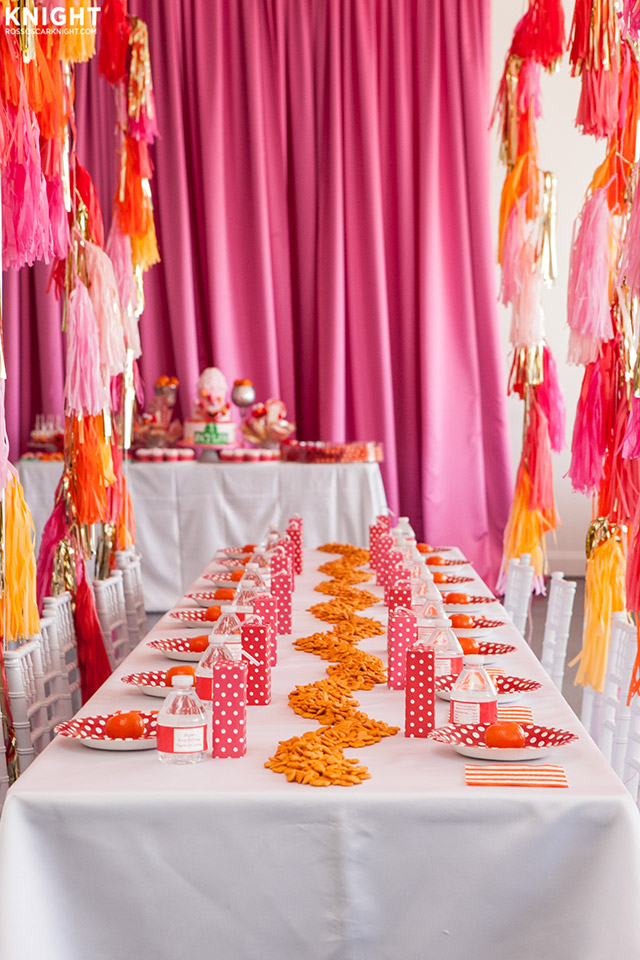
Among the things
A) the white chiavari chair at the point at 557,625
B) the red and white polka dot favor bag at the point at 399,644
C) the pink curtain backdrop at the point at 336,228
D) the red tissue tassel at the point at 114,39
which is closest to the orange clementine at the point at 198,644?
the red and white polka dot favor bag at the point at 399,644

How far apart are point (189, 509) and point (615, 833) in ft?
12.7

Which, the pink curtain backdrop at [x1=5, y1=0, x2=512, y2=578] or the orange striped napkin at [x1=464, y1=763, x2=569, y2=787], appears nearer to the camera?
the orange striped napkin at [x1=464, y1=763, x2=569, y2=787]

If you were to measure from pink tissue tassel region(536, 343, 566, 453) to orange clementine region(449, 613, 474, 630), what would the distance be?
212cm

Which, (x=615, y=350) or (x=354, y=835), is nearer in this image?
(x=354, y=835)

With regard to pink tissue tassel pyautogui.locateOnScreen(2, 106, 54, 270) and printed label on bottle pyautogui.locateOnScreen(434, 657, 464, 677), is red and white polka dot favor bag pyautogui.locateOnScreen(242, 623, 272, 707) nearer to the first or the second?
printed label on bottle pyautogui.locateOnScreen(434, 657, 464, 677)

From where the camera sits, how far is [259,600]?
6.89 ft

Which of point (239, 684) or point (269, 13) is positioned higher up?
point (269, 13)

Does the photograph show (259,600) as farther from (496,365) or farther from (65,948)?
(496,365)

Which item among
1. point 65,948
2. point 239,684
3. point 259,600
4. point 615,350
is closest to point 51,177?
point 259,600

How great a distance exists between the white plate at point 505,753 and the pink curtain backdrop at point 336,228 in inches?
165

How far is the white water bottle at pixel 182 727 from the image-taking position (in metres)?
1.46

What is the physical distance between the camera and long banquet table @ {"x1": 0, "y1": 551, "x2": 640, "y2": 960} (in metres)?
1.32

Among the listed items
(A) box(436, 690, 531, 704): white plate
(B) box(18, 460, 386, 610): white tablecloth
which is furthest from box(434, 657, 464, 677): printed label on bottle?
(B) box(18, 460, 386, 610): white tablecloth

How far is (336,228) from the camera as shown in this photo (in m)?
5.65
